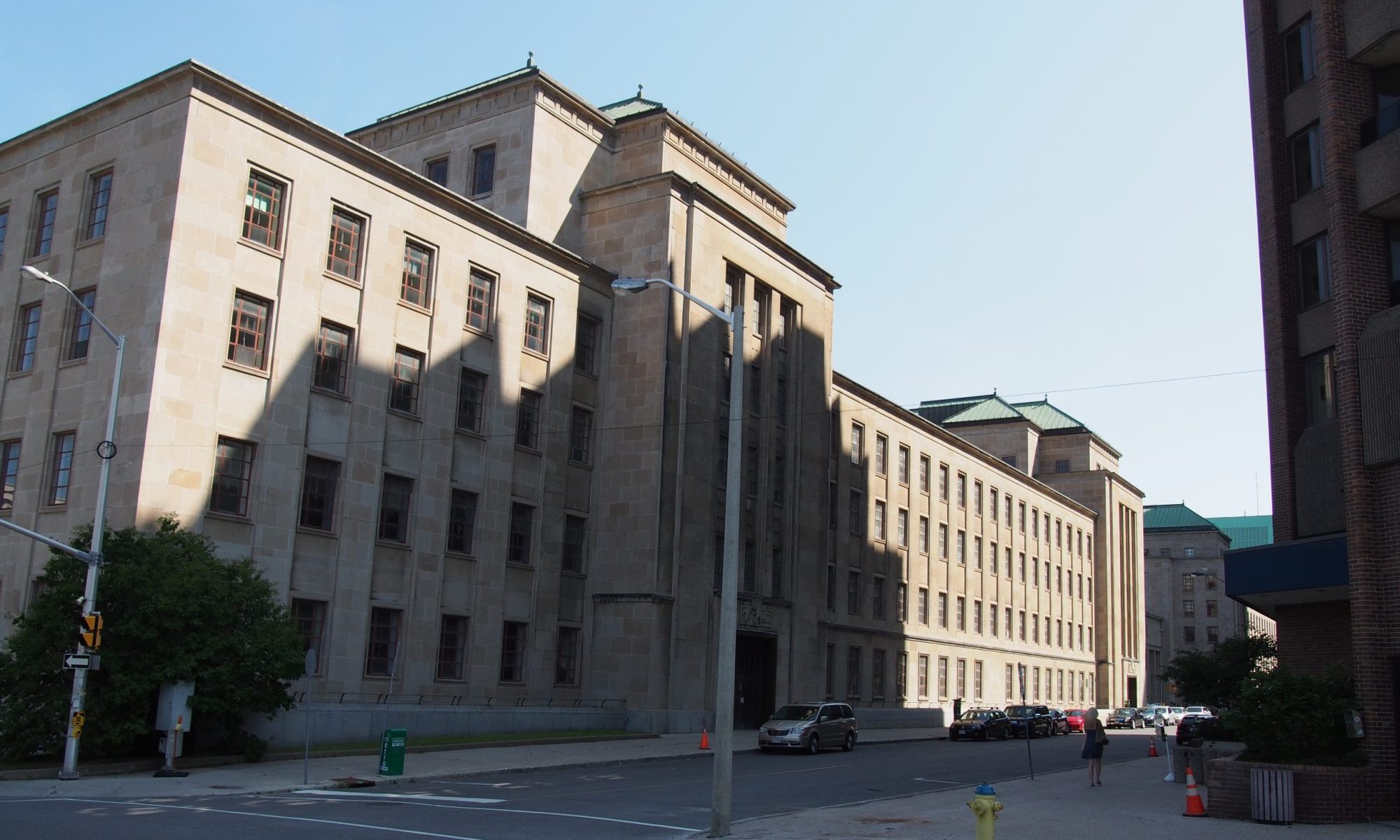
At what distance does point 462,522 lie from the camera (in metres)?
39.9

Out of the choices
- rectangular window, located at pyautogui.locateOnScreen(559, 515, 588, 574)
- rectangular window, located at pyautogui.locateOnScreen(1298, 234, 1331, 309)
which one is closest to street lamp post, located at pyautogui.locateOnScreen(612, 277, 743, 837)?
rectangular window, located at pyautogui.locateOnScreen(1298, 234, 1331, 309)

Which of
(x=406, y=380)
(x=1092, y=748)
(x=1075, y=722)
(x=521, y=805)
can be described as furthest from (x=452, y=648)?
(x=1075, y=722)

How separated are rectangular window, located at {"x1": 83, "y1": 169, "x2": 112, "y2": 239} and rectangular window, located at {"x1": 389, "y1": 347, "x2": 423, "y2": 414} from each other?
8.86 m

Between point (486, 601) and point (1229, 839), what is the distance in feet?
84.7

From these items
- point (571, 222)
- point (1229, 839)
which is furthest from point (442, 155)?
point (1229, 839)

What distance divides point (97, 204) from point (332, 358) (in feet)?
25.5

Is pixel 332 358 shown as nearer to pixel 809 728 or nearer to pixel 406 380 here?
pixel 406 380

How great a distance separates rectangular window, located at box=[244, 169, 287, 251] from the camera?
3400 cm

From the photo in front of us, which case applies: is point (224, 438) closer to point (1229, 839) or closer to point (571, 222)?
point (571, 222)

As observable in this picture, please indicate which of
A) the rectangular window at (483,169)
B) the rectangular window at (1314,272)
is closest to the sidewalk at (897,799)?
the rectangular window at (1314,272)

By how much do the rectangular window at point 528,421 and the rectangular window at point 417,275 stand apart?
5.24 meters

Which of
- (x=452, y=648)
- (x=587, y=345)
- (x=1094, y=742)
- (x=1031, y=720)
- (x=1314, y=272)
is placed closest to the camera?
(x=1094, y=742)

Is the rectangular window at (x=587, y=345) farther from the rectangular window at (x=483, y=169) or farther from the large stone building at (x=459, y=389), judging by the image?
the rectangular window at (x=483, y=169)

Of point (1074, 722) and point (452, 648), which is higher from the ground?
point (452, 648)
